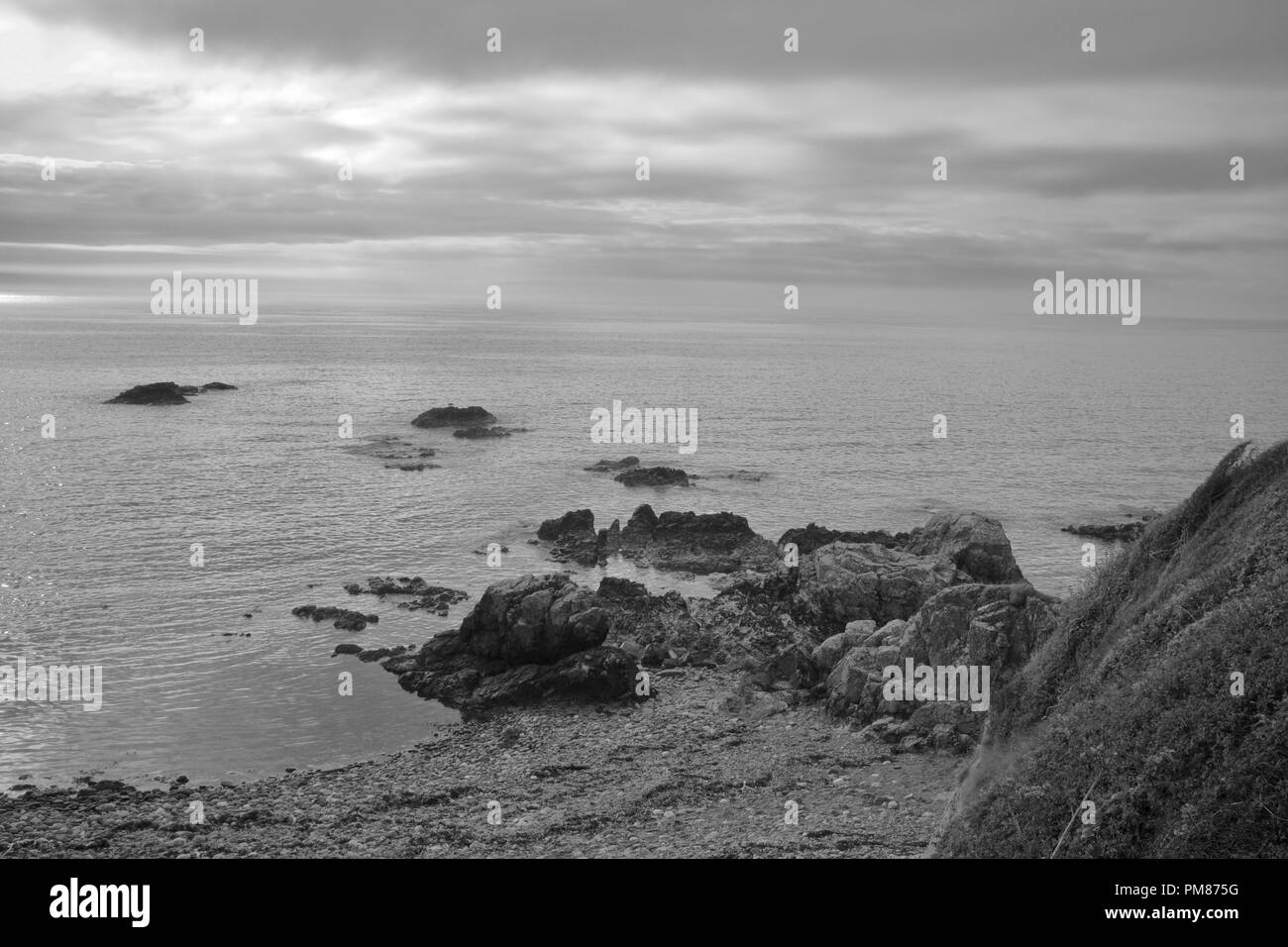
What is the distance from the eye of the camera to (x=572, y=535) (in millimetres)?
47438

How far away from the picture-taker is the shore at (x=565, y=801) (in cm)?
2039

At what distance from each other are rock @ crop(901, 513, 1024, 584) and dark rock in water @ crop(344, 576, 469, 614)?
64.2ft

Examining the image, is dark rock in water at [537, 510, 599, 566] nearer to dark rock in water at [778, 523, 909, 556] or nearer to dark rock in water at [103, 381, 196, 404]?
dark rock in water at [778, 523, 909, 556]

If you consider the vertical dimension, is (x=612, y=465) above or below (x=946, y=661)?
A: above

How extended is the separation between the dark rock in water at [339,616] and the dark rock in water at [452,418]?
4903cm

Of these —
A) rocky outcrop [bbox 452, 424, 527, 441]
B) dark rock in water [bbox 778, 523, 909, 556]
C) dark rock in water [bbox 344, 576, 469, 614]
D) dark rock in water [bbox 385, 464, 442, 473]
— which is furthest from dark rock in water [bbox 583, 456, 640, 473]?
dark rock in water [bbox 344, 576, 469, 614]

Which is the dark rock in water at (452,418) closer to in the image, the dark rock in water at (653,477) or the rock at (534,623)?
the dark rock in water at (653,477)

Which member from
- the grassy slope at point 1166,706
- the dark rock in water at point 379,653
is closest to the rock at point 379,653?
the dark rock in water at point 379,653

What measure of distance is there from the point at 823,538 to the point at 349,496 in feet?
91.8

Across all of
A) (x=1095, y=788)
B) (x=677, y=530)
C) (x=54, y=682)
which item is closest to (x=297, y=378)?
(x=677, y=530)

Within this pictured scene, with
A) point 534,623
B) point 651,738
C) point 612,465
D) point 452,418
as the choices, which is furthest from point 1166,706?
point 452,418

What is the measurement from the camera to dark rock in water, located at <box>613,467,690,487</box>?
61.1 m

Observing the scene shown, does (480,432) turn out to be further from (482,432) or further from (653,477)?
(653,477)
